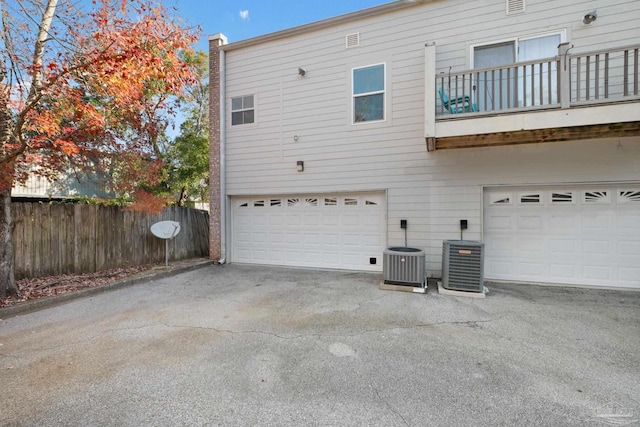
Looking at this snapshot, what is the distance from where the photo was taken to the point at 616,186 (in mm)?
5633

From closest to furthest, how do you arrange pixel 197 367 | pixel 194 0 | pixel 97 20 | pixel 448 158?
pixel 197 367, pixel 97 20, pixel 194 0, pixel 448 158

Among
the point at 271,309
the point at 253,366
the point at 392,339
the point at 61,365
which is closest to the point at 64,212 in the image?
the point at 61,365

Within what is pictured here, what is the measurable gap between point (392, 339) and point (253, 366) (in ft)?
5.38

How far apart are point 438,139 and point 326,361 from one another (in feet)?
15.3

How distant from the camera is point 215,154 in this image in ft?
28.0

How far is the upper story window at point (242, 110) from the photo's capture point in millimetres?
8320

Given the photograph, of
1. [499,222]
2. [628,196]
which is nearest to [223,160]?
[499,222]

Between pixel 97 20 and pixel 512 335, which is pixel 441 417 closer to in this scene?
pixel 512 335

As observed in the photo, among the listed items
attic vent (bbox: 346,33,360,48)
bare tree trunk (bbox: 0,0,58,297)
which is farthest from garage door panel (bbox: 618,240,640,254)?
bare tree trunk (bbox: 0,0,58,297)

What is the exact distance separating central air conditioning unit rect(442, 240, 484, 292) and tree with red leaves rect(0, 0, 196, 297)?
5636mm

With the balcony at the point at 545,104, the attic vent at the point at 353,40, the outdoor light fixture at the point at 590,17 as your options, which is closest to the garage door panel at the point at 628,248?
the balcony at the point at 545,104

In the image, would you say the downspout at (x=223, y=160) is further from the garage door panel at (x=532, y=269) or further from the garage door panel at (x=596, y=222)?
the garage door panel at (x=596, y=222)

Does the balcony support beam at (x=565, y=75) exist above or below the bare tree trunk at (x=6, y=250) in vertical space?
above

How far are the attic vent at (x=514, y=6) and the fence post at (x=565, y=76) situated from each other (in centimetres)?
180
